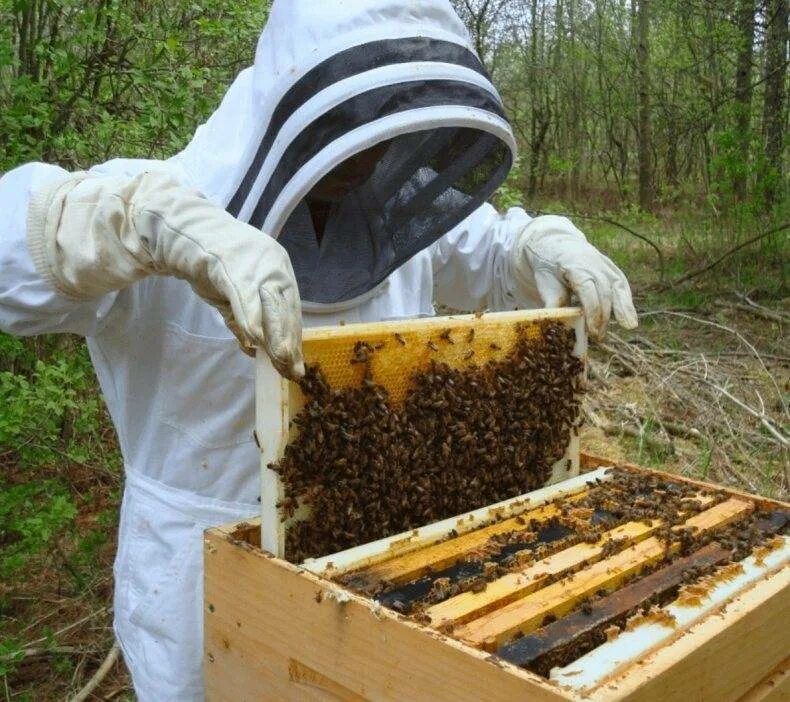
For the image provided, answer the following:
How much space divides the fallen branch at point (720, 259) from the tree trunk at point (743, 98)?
0.76 m

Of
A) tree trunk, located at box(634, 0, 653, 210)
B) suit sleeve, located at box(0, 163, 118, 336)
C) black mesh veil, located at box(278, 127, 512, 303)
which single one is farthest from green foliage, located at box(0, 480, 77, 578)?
tree trunk, located at box(634, 0, 653, 210)

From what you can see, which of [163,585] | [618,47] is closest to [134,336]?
[163,585]

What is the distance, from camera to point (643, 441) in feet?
16.6

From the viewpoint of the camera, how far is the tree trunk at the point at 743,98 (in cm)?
945

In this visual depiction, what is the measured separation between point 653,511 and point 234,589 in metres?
1.06

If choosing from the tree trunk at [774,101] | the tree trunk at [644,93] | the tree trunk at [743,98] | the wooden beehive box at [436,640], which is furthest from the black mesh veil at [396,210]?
the tree trunk at [644,93]

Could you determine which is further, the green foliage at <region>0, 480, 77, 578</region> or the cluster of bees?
the green foliage at <region>0, 480, 77, 578</region>

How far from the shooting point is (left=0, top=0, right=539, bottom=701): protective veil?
1841 millimetres

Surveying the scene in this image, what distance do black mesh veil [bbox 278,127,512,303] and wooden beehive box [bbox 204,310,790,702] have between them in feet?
1.49

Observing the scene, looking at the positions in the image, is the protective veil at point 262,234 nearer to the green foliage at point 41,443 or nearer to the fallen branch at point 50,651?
the green foliage at point 41,443

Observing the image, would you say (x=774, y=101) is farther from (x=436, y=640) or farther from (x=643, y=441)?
Answer: (x=436, y=640)

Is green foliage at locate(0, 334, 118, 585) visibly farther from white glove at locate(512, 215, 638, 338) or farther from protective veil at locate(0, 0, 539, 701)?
→ white glove at locate(512, 215, 638, 338)

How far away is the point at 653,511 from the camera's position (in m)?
1.99

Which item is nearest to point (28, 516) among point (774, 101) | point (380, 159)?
point (380, 159)
